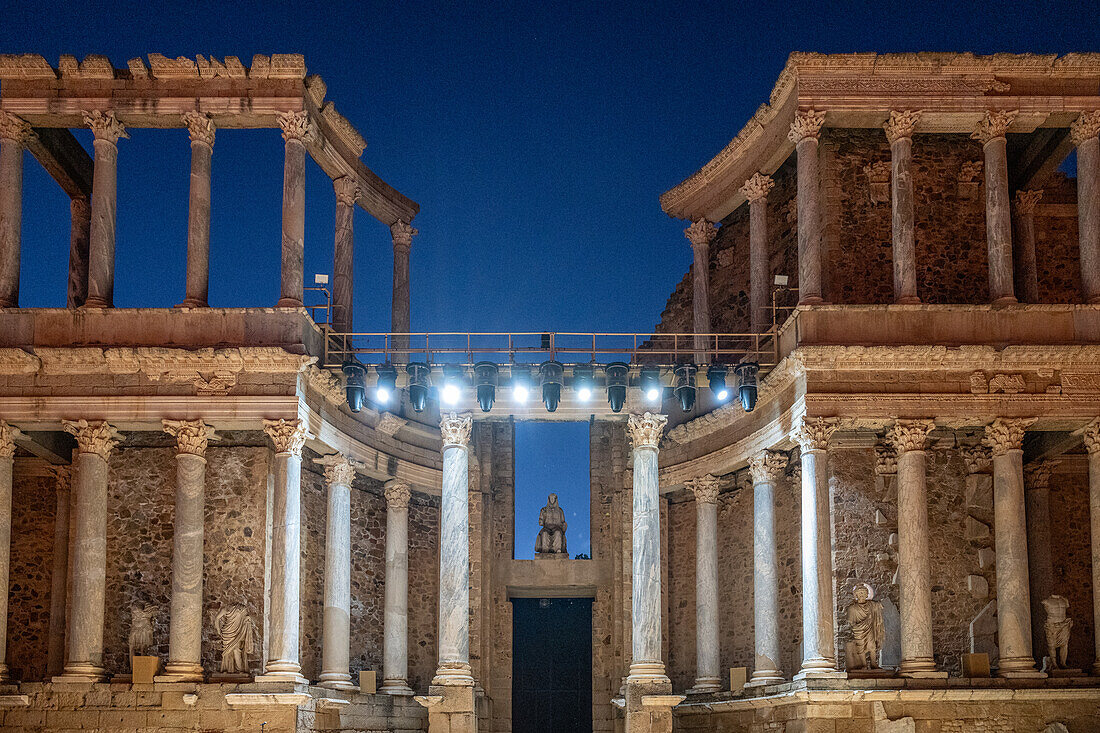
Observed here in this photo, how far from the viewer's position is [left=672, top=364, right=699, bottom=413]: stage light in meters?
26.3

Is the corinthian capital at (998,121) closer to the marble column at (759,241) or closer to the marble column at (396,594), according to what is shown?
the marble column at (759,241)

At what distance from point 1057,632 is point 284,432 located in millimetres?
14917

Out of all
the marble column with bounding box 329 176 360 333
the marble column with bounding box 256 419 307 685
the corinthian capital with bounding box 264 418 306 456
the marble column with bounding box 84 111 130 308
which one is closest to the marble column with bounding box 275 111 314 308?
the corinthian capital with bounding box 264 418 306 456

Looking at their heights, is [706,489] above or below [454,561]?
above

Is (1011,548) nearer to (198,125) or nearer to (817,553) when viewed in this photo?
(817,553)

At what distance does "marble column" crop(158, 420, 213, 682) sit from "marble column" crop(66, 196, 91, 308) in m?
4.76

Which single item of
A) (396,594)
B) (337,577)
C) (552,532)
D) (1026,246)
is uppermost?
(1026,246)

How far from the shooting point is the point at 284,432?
81.6ft

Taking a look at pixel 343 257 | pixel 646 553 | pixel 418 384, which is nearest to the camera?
pixel 418 384

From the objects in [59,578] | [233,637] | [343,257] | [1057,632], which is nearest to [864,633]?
[1057,632]

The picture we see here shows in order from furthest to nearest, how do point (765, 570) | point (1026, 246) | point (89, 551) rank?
point (1026, 246)
point (765, 570)
point (89, 551)

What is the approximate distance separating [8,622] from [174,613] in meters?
5.06

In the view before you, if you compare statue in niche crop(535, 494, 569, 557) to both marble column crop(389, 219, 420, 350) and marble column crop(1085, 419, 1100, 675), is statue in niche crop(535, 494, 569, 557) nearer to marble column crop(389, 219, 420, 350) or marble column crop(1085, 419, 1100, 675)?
Answer: marble column crop(389, 219, 420, 350)

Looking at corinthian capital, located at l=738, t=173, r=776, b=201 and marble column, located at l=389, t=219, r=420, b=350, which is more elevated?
corinthian capital, located at l=738, t=173, r=776, b=201
